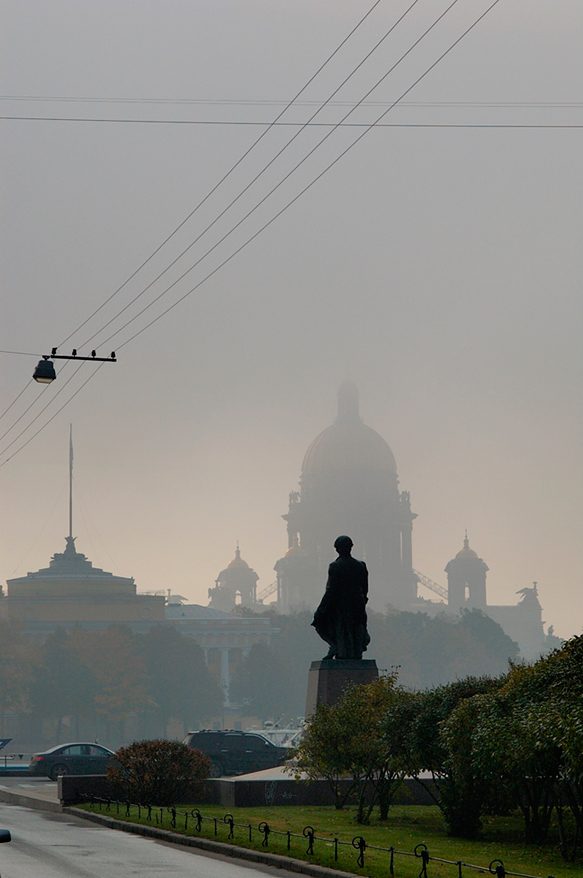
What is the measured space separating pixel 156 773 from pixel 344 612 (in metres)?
5.29

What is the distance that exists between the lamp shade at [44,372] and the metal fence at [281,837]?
8.11 m

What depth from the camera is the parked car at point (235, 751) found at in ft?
133

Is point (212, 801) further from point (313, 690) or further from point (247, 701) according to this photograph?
point (247, 701)

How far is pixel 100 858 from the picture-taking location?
57.8ft

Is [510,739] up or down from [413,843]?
up

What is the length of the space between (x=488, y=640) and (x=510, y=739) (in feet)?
409

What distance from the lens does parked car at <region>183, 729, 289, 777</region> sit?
40.4 meters

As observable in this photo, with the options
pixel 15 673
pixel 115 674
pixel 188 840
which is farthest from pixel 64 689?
pixel 188 840

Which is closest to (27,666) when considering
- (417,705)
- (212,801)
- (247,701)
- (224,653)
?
(247,701)

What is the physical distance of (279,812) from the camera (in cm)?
2386

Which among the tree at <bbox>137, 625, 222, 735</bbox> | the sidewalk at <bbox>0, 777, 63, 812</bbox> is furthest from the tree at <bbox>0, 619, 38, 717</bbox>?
the sidewalk at <bbox>0, 777, 63, 812</bbox>

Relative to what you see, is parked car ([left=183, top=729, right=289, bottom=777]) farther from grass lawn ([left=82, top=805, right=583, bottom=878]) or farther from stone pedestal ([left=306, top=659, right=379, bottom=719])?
grass lawn ([left=82, top=805, right=583, bottom=878])

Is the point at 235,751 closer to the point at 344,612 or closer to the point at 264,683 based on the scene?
the point at 344,612

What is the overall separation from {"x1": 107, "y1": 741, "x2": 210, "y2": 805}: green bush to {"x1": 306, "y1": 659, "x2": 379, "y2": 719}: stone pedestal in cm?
271
